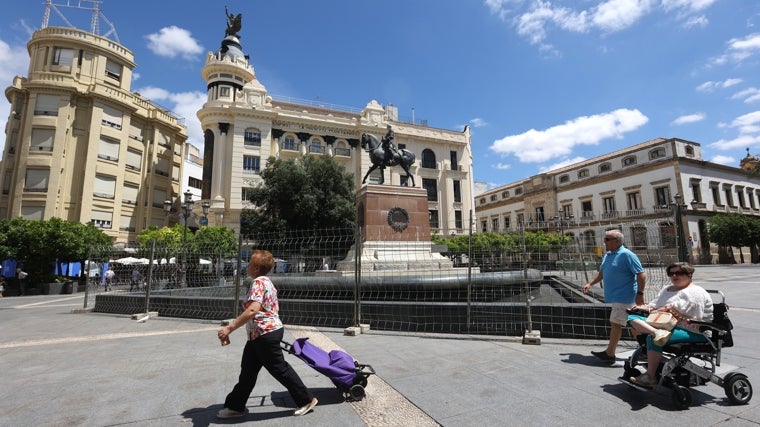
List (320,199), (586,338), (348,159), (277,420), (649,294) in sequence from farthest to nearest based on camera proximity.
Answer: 1. (348,159)
2. (320,199)
3. (649,294)
4. (586,338)
5. (277,420)

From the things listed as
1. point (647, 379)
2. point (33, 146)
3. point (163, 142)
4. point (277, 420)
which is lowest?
point (277, 420)

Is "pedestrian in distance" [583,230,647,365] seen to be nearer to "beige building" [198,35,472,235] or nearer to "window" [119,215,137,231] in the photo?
"beige building" [198,35,472,235]

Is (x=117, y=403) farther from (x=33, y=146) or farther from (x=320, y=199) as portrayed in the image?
(x=33, y=146)

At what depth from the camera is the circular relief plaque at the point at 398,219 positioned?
11.7m

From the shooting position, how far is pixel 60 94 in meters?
31.0

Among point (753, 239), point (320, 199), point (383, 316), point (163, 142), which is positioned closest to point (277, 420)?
point (383, 316)

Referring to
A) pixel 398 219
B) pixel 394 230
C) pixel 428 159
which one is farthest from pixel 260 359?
pixel 428 159

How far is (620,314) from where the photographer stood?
4441mm

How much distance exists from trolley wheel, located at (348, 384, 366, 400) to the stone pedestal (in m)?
6.99

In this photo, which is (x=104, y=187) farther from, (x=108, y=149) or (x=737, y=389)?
(x=737, y=389)

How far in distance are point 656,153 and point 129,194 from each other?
55.7 m

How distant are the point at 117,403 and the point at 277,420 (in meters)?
1.65

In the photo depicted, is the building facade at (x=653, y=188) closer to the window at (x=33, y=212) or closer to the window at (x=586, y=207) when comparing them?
the window at (x=586, y=207)

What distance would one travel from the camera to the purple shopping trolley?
343cm
